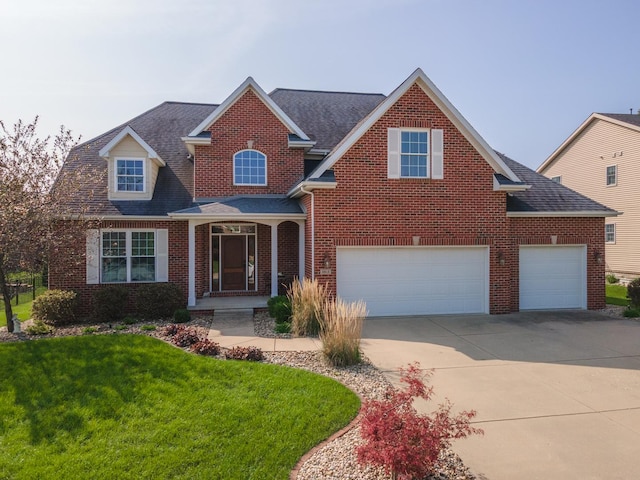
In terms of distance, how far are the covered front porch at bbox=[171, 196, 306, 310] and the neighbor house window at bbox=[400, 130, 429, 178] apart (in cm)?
366

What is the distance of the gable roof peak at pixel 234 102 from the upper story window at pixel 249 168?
145 cm

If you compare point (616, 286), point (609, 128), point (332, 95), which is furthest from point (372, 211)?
point (609, 128)

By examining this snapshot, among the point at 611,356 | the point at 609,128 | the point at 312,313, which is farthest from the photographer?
the point at 609,128

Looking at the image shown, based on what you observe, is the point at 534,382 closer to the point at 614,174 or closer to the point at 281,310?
the point at 281,310

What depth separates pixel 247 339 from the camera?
9.24 metres

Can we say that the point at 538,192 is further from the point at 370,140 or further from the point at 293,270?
the point at 293,270

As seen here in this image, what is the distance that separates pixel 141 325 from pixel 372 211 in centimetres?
719

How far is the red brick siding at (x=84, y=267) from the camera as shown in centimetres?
1195

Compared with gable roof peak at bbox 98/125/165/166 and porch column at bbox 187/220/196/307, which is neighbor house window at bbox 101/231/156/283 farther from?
gable roof peak at bbox 98/125/165/166

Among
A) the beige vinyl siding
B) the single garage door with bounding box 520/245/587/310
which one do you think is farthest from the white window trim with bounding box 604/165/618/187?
the beige vinyl siding

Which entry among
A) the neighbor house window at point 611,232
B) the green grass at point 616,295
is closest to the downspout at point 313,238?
the green grass at point 616,295

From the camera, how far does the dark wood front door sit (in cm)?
1488

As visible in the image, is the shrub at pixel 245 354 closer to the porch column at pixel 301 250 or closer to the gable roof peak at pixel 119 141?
the porch column at pixel 301 250

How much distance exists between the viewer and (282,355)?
26.4ft
